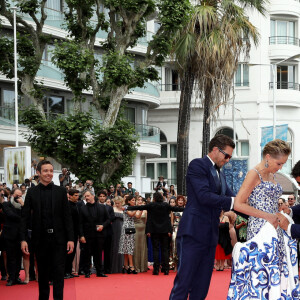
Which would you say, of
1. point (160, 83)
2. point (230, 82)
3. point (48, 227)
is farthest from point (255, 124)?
point (48, 227)

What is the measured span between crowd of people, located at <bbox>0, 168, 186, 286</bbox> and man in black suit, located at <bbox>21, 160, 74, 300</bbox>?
5379 mm

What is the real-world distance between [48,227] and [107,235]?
26.4ft

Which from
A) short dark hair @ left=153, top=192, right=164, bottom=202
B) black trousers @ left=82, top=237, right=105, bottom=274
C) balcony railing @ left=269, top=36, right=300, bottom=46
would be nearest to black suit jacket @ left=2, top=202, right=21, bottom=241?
black trousers @ left=82, top=237, right=105, bottom=274

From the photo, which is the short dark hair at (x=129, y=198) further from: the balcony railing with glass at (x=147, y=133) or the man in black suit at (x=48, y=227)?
the balcony railing with glass at (x=147, y=133)

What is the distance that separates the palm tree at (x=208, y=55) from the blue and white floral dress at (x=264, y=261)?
19989mm

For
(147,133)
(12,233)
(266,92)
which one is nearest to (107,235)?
(12,233)

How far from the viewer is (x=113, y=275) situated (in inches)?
698

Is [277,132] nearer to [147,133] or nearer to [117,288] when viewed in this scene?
[147,133]

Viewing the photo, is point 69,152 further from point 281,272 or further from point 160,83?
point 160,83

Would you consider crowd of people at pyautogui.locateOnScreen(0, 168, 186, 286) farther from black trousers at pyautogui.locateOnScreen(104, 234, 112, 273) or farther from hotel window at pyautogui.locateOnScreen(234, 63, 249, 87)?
hotel window at pyautogui.locateOnScreen(234, 63, 249, 87)

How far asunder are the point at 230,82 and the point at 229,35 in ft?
5.75

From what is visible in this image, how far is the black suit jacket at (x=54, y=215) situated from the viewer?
9719mm

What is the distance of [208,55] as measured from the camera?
1078 inches

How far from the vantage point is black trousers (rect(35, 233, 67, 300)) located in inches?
380
